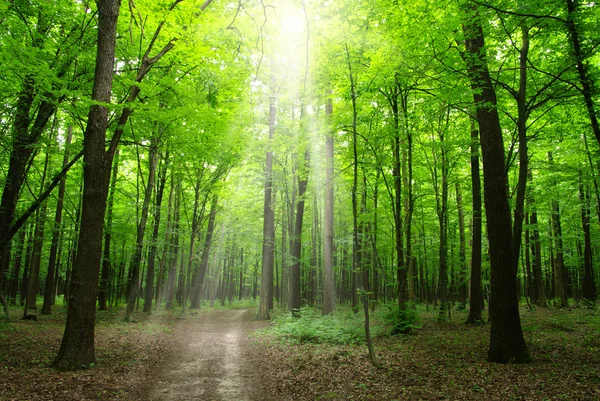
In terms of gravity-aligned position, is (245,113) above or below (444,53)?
above

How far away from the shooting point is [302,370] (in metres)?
→ 7.29

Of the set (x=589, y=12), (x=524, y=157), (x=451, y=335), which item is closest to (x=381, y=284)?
(x=451, y=335)

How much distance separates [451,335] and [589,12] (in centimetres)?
A: 906

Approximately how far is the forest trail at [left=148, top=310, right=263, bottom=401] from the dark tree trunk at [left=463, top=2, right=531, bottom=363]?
5.35 meters

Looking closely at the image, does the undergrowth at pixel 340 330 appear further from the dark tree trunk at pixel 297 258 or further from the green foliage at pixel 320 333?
the dark tree trunk at pixel 297 258

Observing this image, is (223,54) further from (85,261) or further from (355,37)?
(85,261)

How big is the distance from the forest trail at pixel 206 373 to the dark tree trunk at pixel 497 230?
5351 mm

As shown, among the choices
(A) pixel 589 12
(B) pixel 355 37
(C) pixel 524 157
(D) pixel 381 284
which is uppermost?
(B) pixel 355 37

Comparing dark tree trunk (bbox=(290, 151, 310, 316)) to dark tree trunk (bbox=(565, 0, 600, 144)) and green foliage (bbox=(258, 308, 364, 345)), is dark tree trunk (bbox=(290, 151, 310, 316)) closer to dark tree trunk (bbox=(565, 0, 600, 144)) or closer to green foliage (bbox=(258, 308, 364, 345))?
green foliage (bbox=(258, 308, 364, 345))

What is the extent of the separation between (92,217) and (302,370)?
5.72 m

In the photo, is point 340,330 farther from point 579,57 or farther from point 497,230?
point 579,57

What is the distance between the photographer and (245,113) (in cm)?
1524

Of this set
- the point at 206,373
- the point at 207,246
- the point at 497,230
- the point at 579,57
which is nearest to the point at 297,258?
the point at 207,246

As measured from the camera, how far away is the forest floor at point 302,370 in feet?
18.2
